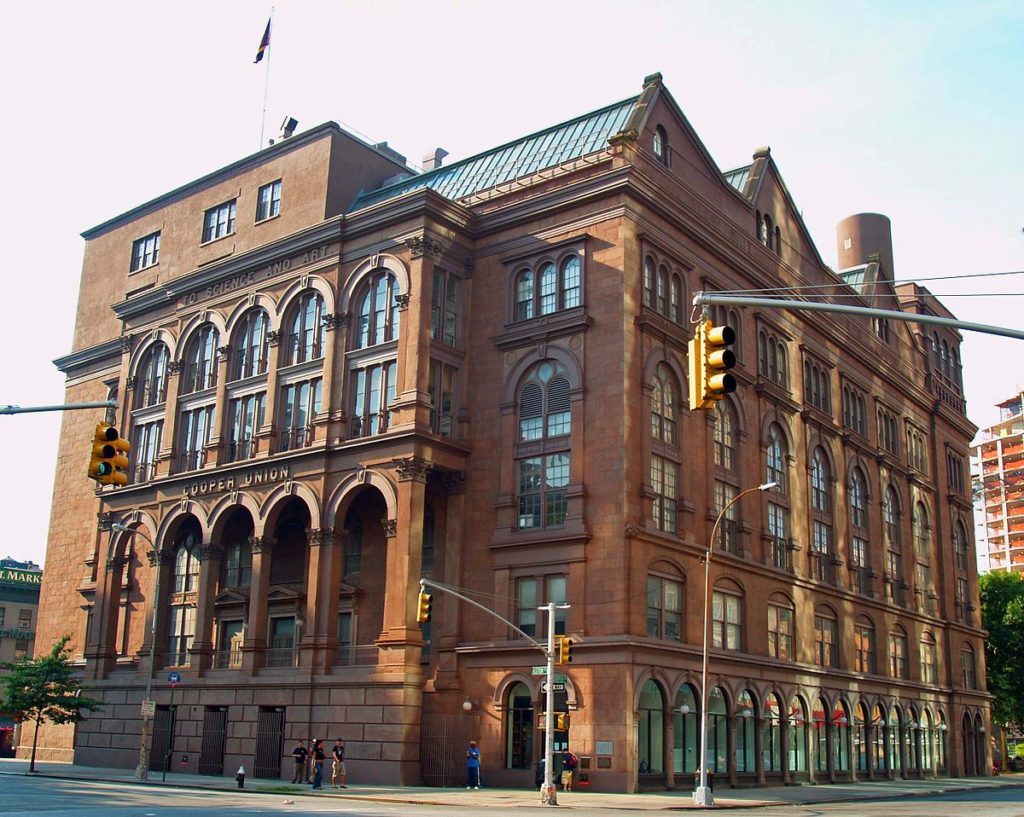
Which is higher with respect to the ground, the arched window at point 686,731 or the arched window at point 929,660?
the arched window at point 929,660

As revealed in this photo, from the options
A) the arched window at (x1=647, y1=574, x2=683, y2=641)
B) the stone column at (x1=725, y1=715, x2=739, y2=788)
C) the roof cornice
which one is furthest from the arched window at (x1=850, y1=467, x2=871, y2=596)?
the roof cornice

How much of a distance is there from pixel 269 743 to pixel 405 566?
10598mm

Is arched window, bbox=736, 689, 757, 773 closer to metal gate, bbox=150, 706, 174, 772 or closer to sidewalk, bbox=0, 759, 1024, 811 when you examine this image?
sidewalk, bbox=0, 759, 1024, 811

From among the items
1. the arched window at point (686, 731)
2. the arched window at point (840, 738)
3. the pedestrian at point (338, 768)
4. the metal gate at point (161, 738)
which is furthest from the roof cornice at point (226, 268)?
the arched window at point (840, 738)

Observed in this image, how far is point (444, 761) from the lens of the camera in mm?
A: 43188

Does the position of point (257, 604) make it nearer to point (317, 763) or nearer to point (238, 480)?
point (238, 480)

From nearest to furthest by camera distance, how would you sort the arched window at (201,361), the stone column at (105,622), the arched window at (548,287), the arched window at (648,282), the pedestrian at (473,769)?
the pedestrian at (473,769) → the arched window at (648,282) → the arched window at (548,287) → the stone column at (105,622) → the arched window at (201,361)

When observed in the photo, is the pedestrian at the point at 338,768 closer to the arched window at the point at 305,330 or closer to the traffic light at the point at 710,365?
the arched window at the point at 305,330

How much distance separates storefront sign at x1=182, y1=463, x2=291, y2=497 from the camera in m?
50.9

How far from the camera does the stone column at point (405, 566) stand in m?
43.9

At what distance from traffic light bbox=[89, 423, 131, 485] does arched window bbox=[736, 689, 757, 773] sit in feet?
114

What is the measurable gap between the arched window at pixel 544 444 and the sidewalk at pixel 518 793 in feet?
35.9

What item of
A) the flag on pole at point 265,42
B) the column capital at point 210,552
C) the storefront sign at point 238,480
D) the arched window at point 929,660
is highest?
the flag on pole at point 265,42

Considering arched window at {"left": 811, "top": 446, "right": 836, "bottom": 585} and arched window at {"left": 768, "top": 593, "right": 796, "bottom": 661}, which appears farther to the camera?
arched window at {"left": 811, "top": 446, "right": 836, "bottom": 585}
